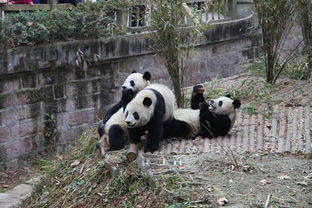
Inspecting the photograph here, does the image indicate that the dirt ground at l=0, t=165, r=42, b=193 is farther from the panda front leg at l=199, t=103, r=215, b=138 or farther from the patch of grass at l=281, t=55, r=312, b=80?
the patch of grass at l=281, t=55, r=312, b=80

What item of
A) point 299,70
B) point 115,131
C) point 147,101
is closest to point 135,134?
point 115,131

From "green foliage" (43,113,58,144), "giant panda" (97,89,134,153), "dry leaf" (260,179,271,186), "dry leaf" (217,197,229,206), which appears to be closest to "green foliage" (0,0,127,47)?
"green foliage" (43,113,58,144)

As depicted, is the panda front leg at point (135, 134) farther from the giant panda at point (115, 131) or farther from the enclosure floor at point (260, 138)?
the enclosure floor at point (260, 138)

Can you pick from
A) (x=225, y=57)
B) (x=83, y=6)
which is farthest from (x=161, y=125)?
(x=225, y=57)

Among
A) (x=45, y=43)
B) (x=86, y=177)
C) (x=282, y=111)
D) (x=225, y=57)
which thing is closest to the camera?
(x=86, y=177)

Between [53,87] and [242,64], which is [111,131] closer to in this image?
[53,87]

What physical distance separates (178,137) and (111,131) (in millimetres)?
890

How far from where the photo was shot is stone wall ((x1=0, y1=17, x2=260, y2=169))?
34.3 ft

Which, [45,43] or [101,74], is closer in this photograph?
[45,43]

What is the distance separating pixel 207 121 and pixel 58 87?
3450 millimetres

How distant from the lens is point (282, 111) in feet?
31.9

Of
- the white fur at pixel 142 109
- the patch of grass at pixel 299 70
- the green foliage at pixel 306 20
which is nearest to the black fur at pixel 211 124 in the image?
the white fur at pixel 142 109

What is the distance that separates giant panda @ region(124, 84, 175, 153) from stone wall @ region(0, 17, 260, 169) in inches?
114

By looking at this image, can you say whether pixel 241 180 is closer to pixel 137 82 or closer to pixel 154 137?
pixel 154 137
